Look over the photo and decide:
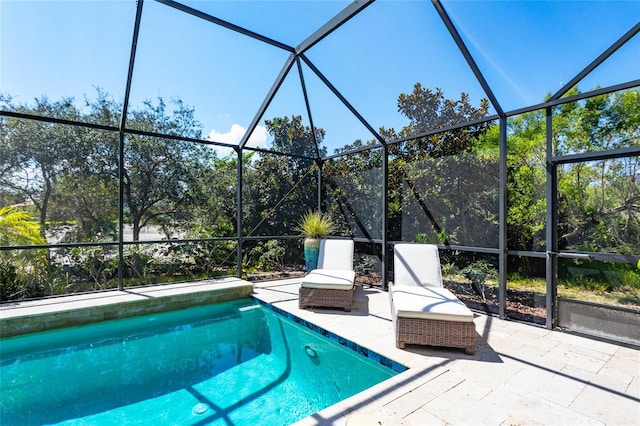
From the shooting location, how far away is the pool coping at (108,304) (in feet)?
13.9

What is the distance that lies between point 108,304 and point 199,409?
3.00 meters

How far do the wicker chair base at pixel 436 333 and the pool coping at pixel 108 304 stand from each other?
11.7 feet

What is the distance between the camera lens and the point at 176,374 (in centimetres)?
341

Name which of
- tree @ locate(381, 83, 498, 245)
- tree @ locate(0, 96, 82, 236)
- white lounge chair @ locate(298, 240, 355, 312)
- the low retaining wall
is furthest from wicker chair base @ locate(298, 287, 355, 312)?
tree @ locate(0, 96, 82, 236)

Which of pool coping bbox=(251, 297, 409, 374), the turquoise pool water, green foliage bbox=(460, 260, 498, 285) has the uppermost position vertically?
green foliage bbox=(460, 260, 498, 285)

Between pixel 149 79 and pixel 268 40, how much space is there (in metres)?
2.81

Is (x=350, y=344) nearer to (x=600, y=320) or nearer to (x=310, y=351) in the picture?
(x=310, y=351)

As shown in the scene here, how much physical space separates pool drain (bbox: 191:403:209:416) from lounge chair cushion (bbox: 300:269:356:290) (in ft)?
7.54

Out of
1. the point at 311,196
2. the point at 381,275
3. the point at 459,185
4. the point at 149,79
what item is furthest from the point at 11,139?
the point at 459,185

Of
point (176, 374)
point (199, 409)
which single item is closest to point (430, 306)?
point (199, 409)

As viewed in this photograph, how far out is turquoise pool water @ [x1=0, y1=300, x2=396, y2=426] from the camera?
2717 millimetres

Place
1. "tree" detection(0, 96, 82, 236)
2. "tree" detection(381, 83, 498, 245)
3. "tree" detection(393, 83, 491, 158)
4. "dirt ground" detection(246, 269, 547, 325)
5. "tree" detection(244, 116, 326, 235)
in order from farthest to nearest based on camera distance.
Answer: "tree" detection(244, 116, 326, 235), "tree" detection(0, 96, 82, 236), "tree" detection(393, 83, 491, 158), "tree" detection(381, 83, 498, 245), "dirt ground" detection(246, 269, 547, 325)

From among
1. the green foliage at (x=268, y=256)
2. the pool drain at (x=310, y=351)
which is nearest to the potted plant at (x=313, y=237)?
the green foliage at (x=268, y=256)

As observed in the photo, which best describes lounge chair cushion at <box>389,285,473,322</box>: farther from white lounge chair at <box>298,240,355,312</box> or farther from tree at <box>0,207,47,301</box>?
tree at <box>0,207,47,301</box>
